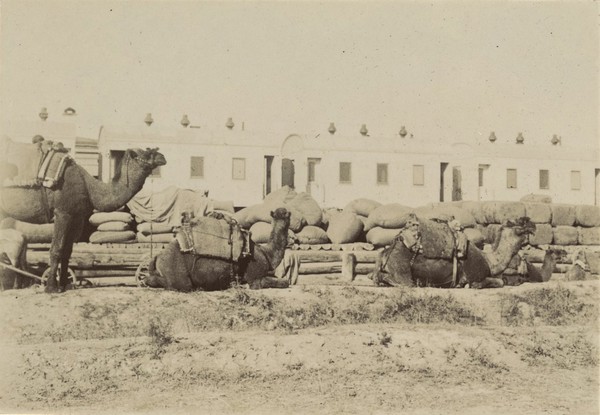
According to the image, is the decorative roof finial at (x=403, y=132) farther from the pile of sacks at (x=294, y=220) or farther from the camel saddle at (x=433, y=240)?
the camel saddle at (x=433, y=240)

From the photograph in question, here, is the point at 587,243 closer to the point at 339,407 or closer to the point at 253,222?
the point at 253,222

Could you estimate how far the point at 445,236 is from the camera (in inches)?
500

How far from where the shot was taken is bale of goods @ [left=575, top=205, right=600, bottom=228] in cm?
2025

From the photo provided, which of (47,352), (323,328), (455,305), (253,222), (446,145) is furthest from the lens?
(446,145)

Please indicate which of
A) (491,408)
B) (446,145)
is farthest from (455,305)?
(446,145)

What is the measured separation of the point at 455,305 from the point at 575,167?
3454 centimetres

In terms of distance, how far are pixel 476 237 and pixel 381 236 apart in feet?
7.64

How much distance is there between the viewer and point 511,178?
138 feet

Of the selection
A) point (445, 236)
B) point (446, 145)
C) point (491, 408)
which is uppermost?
point (446, 145)

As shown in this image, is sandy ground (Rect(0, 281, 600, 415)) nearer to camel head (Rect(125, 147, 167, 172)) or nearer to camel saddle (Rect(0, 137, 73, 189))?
camel saddle (Rect(0, 137, 73, 189))

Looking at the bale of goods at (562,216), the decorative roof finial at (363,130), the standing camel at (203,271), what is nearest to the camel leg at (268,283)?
the standing camel at (203,271)

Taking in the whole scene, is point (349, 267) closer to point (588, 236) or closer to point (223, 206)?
point (223, 206)

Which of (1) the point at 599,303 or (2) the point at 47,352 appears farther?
(1) the point at 599,303

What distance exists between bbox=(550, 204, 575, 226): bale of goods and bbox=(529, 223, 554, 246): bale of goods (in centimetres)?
39
